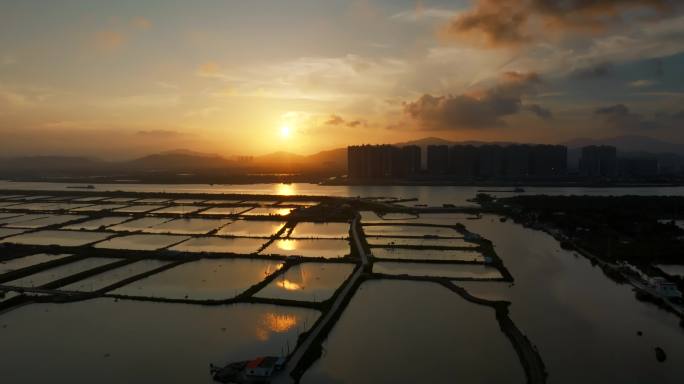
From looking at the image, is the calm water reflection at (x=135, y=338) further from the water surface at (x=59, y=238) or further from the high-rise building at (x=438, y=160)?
the high-rise building at (x=438, y=160)

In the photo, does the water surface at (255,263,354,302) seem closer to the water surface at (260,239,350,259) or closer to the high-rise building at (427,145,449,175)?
the water surface at (260,239,350,259)

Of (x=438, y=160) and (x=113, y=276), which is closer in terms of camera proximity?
(x=113, y=276)

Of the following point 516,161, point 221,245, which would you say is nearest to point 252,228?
point 221,245

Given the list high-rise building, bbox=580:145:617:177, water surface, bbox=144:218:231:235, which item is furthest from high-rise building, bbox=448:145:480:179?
water surface, bbox=144:218:231:235

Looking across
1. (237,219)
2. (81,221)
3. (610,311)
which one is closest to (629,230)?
(610,311)

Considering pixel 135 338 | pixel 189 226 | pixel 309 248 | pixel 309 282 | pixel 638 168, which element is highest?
pixel 638 168

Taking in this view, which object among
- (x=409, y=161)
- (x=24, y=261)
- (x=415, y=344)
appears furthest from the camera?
(x=409, y=161)

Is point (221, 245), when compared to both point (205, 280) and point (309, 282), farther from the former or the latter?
point (309, 282)
